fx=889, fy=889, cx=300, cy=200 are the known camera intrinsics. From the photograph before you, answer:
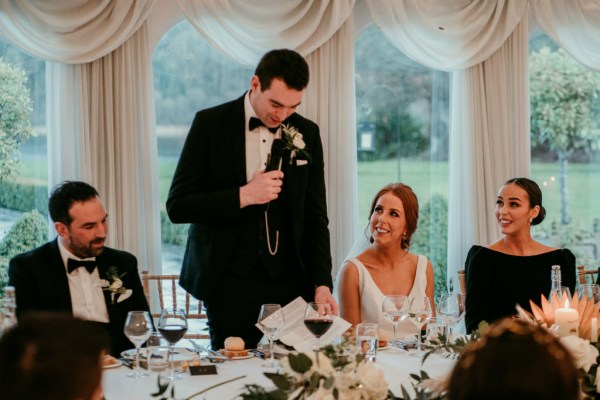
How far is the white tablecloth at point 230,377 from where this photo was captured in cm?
255

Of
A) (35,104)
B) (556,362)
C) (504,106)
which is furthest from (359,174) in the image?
(556,362)

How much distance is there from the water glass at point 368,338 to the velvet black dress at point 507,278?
1.38 m

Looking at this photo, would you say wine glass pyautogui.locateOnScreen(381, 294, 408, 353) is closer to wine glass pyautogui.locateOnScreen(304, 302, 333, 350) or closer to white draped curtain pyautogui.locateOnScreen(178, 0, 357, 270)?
wine glass pyautogui.locateOnScreen(304, 302, 333, 350)

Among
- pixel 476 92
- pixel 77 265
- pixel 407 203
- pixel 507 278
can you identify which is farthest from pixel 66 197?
pixel 476 92

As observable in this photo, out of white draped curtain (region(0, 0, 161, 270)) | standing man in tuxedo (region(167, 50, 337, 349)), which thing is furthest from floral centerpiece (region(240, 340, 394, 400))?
white draped curtain (region(0, 0, 161, 270))

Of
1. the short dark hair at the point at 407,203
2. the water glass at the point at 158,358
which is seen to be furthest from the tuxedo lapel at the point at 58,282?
the short dark hair at the point at 407,203

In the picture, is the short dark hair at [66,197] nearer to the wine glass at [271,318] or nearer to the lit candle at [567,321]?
the wine glass at [271,318]

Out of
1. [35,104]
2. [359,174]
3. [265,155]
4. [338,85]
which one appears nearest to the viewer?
[265,155]

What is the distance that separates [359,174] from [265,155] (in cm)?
222

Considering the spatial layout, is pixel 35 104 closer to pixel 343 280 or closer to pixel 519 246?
pixel 343 280

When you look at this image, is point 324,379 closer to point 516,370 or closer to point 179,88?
point 516,370

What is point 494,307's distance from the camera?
435 centimetres

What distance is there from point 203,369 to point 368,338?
58 cm

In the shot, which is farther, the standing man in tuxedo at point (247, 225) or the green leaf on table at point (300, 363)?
the standing man in tuxedo at point (247, 225)
